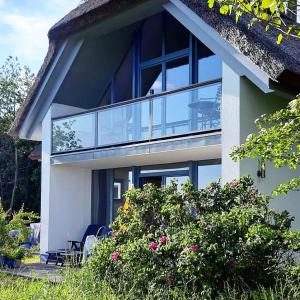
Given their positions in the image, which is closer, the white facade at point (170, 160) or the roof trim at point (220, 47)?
the roof trim at point (220, 47)

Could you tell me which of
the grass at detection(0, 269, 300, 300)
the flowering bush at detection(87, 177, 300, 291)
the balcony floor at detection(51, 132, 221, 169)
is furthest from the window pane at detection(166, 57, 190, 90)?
the grass at detection(0, 269, 300, 300)

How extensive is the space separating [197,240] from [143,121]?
510 centimetres

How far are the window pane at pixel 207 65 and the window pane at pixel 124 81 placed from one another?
263 centimetres

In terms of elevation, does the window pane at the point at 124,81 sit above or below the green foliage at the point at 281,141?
above

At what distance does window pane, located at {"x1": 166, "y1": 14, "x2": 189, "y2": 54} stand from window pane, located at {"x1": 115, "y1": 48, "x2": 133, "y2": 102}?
4.80ft

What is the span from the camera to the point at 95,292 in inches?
228

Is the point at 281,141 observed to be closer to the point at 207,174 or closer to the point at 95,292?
the point at 95,292

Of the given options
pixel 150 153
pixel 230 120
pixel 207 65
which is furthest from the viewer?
pixel 207 65

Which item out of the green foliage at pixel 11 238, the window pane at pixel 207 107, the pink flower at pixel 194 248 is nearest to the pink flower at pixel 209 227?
the pink flower at pixel 194 248

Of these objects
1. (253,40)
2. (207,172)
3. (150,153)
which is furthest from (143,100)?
(253,40)

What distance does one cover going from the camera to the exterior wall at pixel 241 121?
832 cm

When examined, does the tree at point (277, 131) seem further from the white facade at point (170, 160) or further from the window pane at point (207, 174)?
the window pane at point (207, 174)

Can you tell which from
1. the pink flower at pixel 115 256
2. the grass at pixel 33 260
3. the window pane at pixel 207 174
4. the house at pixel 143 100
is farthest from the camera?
the grass at pixel 33 260

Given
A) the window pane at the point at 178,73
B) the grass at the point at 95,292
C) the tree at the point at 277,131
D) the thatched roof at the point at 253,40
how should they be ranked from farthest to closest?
the window pane at the point at 178,73 < the thatched roof at the point at 253,40 < the grass at the point at 95,292 < the tree at the point at 277,131
